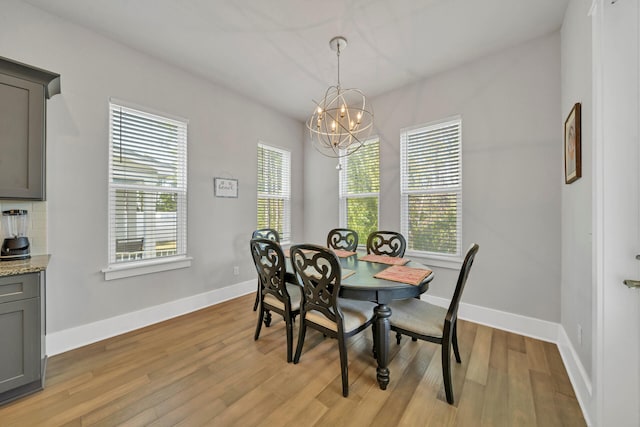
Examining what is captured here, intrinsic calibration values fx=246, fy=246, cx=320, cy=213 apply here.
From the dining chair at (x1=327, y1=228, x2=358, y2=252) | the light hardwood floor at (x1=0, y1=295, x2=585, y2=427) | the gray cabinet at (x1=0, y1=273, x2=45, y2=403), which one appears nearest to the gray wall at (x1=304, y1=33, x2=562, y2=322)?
the light hardwood floor at (x1=0, y1=295, x2=585, y2=427)

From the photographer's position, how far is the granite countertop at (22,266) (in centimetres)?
158

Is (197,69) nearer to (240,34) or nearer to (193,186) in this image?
(240,34)

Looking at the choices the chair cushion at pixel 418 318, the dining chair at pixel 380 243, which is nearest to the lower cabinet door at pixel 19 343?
the chair cushion at pixel 418 318

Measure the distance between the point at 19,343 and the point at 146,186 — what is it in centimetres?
163

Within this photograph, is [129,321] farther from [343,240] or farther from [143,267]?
[343,240]

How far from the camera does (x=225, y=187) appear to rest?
3443mm

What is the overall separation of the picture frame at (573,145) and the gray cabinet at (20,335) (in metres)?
3.91

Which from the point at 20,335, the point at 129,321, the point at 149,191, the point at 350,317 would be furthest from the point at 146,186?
the point at 350,317

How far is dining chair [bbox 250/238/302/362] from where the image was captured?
81.6 inches

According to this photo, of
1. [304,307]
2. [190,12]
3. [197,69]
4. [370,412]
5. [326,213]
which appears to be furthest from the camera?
[326,213]

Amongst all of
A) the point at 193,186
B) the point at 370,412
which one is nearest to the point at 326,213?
the point at 193,186

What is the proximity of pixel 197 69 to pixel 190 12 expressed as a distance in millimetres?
957

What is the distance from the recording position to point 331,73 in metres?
3.08

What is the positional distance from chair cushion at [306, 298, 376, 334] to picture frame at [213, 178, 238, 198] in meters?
2.20
